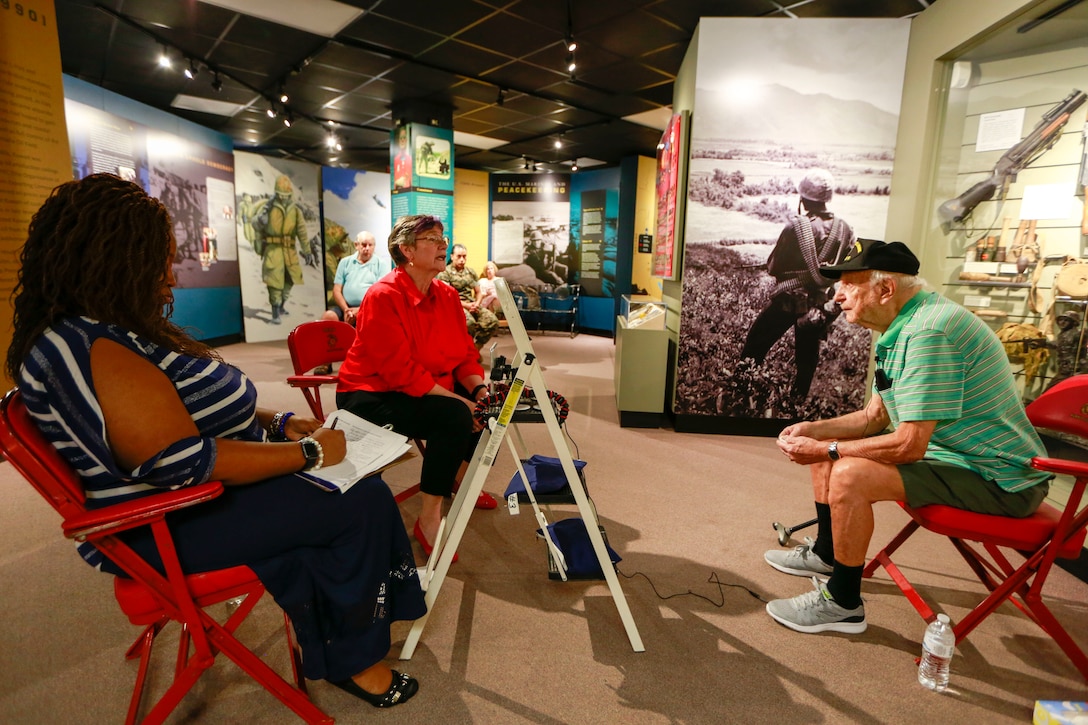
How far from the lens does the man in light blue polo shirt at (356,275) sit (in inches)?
236

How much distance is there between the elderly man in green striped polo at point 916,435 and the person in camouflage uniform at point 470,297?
4.45 metres

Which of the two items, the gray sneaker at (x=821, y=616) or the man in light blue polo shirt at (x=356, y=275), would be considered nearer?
the gray sneaker at (x=821, y=616)

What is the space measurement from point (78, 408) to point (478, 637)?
1429mm

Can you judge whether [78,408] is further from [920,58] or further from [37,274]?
[920,58]

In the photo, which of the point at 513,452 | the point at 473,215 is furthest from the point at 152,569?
the point at 473,215

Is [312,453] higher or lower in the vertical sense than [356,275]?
lower

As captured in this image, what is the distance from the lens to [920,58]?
394 centimetres

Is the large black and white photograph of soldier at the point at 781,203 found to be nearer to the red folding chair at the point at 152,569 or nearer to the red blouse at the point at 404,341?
the red blouse at the point at 404,341

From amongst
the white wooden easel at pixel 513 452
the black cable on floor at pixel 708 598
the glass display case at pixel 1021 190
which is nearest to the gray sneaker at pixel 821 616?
the black cable on floor at pixel 708 598

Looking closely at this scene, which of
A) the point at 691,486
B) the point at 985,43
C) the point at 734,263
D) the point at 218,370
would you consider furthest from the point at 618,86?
the point at 218,370

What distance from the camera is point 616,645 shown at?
6.45 feet

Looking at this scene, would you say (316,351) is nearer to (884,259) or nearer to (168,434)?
(168,434)

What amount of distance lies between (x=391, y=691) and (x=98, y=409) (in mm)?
1125

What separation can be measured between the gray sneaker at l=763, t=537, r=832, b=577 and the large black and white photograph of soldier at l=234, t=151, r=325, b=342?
28.0 feet
